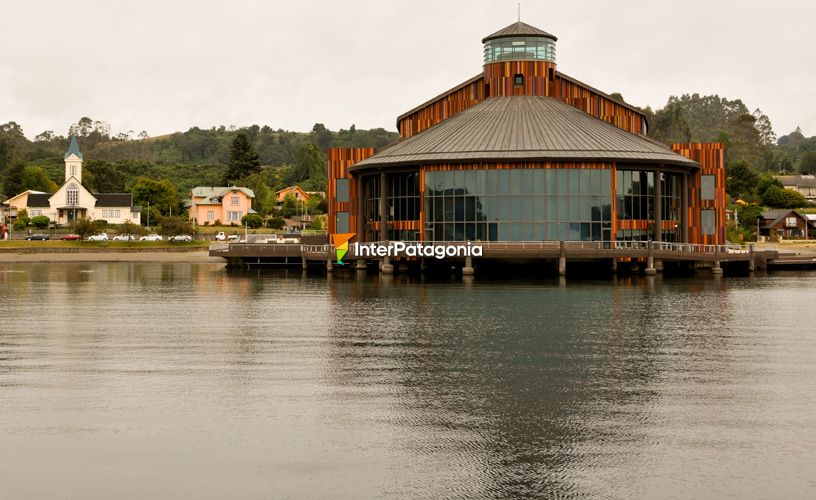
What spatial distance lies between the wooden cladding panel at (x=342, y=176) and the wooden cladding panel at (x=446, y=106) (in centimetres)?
658

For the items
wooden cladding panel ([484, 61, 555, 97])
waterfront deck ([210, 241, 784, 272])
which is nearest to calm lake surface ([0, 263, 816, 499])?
waterfront deck ([210, 241, 784, 272])

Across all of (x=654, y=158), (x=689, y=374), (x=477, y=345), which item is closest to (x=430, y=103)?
(x=654, y=158)

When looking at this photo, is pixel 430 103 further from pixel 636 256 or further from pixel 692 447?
pixel 692 447

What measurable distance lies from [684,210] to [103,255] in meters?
70.2

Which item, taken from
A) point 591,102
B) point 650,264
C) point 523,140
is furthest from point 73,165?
point 650,264

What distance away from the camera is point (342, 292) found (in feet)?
213

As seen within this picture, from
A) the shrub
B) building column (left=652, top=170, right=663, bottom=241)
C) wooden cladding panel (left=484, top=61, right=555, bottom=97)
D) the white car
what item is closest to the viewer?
building column (left=652, top=170, right=663, bottom=241)

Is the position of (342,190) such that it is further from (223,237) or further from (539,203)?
(223,237)

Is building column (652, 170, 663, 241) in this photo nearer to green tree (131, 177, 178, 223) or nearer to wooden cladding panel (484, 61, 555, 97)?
wooden cladding panel (484, 61, 555, 97)

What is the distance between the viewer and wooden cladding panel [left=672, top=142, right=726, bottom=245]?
300ft

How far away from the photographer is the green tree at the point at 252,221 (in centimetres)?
15988

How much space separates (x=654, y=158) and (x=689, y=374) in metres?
54.6

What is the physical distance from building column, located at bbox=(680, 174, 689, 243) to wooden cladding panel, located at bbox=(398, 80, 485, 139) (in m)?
21.1

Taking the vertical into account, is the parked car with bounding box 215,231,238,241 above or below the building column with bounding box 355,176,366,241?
below
